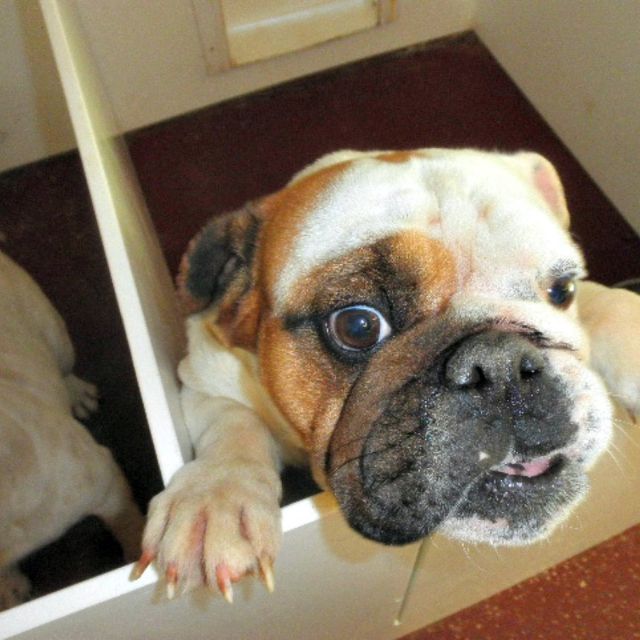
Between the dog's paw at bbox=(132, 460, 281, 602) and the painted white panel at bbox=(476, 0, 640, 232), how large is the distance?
2079mm

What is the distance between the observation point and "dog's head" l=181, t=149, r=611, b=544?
1084mm

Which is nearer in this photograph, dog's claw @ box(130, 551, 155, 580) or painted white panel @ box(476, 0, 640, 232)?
dog's claw @ box(130, 551, 155, 580)

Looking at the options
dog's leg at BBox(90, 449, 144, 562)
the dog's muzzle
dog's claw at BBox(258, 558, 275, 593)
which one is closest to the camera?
the dog's muzzle

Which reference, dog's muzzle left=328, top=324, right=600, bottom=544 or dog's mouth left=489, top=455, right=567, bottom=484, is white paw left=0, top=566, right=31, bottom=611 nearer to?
dog's muzzle left=328, top=324, right=600, bottom=544

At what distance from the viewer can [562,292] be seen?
138 cm

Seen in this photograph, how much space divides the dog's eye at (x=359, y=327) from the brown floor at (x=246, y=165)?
4.15 feet

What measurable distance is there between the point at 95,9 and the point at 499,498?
2404 mm

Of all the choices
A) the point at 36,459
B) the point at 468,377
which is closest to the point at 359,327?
the point at 468,377

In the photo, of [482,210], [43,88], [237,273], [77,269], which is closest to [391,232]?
[482,210]

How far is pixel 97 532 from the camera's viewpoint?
2.27m

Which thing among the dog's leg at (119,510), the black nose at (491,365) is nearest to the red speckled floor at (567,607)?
the dog's leg at (119,510)

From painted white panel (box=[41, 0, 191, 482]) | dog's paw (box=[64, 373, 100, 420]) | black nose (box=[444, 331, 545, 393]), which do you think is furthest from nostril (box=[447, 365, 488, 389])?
dog's paw (box=[64, 373, 100, 420])

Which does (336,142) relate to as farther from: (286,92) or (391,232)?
(391,232)

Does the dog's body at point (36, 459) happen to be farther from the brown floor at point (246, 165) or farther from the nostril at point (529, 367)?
the nostril at point (529, 367)
